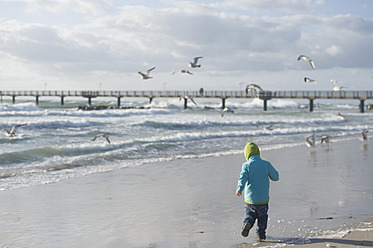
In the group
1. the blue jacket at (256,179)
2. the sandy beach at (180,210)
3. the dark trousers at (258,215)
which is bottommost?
the sandy beach at (180,210)

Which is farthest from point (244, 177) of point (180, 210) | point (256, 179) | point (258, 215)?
point (180, 210)

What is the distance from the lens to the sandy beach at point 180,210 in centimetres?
511

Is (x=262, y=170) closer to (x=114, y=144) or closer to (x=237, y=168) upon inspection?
(x=237, y=168)

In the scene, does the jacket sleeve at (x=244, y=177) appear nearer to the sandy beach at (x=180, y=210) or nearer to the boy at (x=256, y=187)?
the boy at (x=256, y=187)

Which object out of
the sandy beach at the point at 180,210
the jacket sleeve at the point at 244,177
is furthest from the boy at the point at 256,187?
the sandy beach at the point at 180,210

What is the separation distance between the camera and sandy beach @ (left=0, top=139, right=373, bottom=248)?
5.11m

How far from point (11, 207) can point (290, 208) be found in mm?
4263

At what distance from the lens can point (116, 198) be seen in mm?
7477

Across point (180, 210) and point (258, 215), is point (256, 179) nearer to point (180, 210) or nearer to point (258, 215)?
point (258, 215)

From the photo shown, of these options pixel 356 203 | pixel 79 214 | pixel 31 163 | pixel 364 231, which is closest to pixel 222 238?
pixel 364 231

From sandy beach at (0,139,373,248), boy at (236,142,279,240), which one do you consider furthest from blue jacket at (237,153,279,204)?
sandy beach at (0,139,373,248)

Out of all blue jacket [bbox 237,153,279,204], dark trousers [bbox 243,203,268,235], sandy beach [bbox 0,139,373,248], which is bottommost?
sandy beach [bbox 0,139,373,248]

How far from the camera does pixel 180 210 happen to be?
6.54 meters

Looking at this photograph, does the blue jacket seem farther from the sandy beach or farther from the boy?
the sandy beach
